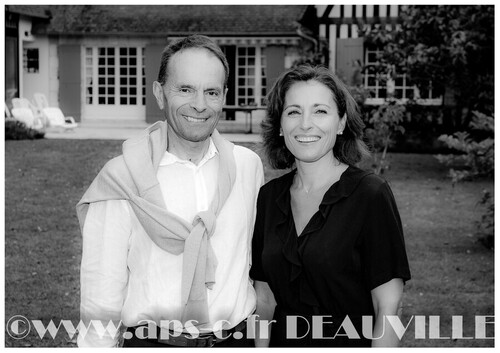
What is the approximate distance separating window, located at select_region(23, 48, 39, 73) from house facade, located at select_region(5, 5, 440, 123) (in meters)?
0.03

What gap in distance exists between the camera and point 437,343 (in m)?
5.81

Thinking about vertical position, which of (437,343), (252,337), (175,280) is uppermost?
(175,280)

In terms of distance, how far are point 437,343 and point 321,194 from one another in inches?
126

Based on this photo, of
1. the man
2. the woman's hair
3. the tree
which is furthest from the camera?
the tree

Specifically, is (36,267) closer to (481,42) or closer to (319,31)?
(481,42)

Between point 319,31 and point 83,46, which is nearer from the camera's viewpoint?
point 319,31

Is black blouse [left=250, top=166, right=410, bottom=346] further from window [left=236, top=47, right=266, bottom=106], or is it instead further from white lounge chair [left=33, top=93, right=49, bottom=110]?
window [left=236, top=47, right=266, bottom=106]

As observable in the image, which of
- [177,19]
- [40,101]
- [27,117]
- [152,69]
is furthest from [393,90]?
[40,101]

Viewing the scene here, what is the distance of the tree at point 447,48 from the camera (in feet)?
44.0

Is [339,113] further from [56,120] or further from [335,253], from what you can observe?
[56,120]

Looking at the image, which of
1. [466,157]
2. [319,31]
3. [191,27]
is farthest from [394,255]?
[191,27]

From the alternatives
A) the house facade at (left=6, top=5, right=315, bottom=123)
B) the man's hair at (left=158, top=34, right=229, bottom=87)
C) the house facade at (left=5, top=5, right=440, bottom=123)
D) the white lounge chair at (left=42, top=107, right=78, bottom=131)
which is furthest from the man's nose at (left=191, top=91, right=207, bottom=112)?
the house facade at (left=6, top=5, right=315, bottom=123)

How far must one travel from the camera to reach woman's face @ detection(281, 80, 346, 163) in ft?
9.85

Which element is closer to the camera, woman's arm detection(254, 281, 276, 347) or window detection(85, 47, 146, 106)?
woman's arm detection(254, 281, 276, 347)
